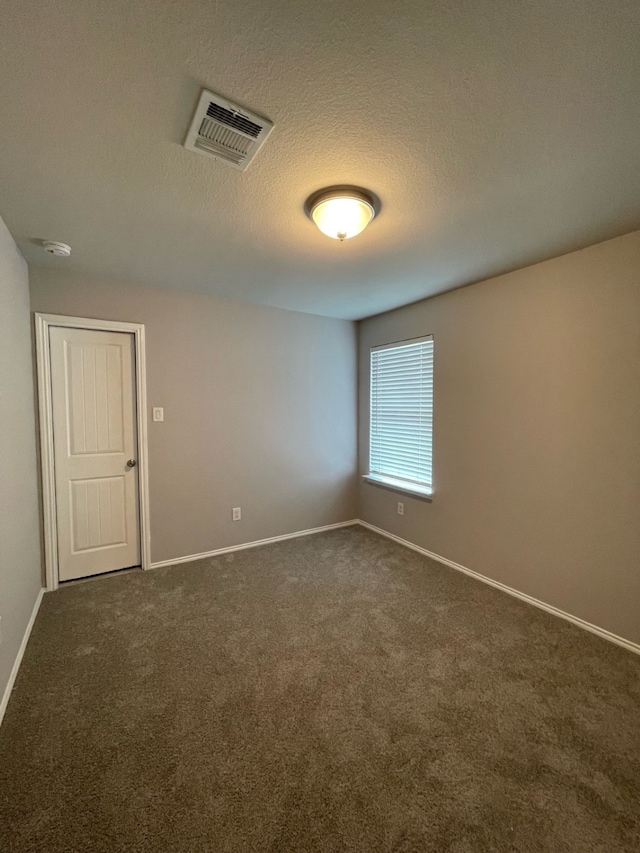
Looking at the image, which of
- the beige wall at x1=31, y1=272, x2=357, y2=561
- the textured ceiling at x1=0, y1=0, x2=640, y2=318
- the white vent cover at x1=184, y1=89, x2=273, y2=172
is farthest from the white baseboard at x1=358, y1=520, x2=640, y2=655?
the white vent cover at x1=184, y1=89, x2=273, y2=172

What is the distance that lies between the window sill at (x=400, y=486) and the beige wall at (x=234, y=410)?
0.32 meters

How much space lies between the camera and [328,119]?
4.20 feet

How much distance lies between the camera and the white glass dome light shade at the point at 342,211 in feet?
5.53

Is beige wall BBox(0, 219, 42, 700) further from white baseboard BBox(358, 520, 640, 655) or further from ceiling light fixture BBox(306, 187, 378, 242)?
white baseboard BBox(358, 520, 640, 655)

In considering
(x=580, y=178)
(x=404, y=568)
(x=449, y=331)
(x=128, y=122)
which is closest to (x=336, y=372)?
(x=449, y=331)

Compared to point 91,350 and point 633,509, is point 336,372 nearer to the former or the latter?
point 91,350

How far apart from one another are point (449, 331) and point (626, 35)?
86.6 inches

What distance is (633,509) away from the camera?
6.91ft

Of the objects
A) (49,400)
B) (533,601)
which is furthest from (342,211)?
(533,601)

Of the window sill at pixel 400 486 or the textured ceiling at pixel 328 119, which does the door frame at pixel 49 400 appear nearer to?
the textured ceiling at pixel 328 119

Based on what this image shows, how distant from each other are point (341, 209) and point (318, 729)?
2.42 meters

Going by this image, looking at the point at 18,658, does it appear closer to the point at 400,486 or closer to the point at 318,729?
the point at 318,729

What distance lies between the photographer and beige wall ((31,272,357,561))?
3.09 metres

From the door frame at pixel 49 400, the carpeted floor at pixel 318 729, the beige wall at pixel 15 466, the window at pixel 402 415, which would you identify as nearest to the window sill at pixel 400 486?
the window at pixel 402 415
